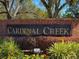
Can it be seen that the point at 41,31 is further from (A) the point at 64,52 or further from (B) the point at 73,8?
(A) the point at 64,52

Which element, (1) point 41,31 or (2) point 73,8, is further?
(2) point 73,8

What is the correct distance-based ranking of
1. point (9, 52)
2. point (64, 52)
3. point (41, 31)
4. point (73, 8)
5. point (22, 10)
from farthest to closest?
point (22, 10), point (73, 8), point (41, 31), point (9, 52), point (64, 52)

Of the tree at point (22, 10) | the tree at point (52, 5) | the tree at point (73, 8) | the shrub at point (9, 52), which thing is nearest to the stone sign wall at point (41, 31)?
the tree at point (73, 8)

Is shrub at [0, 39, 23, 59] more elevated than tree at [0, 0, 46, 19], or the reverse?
shrub at [0, 39, 23, 59]

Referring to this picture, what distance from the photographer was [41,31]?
22219mm

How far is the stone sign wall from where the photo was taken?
2191 cm

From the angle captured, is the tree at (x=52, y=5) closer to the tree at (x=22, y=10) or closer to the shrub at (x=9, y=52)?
the tree at (x=22, y=10)

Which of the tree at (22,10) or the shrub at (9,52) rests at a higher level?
the shrub at (9,52)

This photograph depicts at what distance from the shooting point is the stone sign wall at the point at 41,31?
71.9ft

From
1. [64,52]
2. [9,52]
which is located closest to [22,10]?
[9,52]

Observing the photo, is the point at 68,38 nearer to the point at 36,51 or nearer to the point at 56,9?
the point at 36,51

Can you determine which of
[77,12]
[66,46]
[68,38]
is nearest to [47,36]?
[68,38]

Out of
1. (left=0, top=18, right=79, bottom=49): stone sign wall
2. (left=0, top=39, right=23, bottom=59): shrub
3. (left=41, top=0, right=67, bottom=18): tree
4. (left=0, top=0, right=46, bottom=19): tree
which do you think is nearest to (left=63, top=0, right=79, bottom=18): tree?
(left=41, top=0, right=67, bottom=18): tree

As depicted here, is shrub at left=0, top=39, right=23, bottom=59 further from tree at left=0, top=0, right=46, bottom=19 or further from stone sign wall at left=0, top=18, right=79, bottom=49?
tree at left=0, top=0, right=46, bottom=19
